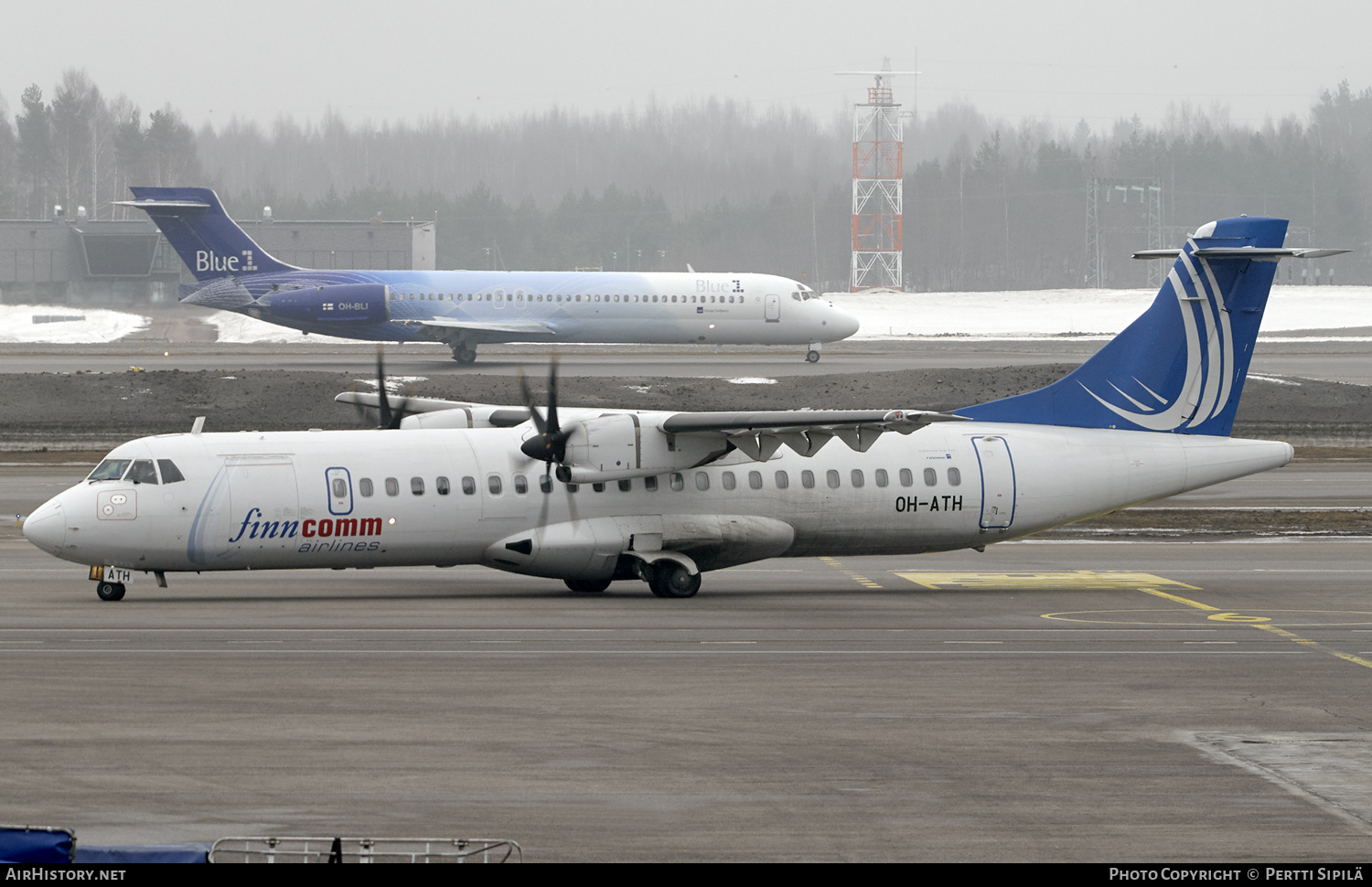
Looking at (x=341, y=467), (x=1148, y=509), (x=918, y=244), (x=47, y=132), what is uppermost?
(x=47, y=132)

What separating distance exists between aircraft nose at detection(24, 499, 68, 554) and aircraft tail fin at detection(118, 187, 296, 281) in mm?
39646

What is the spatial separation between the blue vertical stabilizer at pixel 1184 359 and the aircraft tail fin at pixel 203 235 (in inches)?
1650

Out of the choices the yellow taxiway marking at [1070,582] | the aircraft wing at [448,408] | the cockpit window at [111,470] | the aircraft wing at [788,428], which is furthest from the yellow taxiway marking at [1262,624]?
the cockpit window at [111,470]

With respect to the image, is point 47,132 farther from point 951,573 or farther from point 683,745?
point 683,745

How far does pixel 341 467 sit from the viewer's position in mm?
24359

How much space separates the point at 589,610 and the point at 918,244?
Answer: 149 metres

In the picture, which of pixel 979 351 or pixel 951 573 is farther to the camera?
pixel 979 351

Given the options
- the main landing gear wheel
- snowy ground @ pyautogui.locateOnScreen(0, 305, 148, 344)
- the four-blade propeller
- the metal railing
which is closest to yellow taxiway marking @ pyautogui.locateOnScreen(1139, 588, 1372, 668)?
the main landing gear wheel

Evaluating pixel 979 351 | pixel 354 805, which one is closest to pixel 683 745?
pixel 354 805

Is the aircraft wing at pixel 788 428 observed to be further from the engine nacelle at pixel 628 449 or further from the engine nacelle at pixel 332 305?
the engine nacelle at pixel 332 305

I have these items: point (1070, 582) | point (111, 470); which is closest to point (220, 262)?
point (111, 470)

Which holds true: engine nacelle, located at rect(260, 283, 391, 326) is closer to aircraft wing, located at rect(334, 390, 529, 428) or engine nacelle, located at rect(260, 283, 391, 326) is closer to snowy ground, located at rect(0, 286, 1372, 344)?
snowy ground, located at rect(0, 286, 1372, 344)

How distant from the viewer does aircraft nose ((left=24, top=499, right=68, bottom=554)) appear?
74.6ft

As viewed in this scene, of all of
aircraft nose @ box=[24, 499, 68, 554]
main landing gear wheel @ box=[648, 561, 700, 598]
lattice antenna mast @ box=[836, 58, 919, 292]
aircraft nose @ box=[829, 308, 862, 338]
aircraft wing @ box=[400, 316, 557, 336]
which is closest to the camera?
aircraft nose @ box=[24, 499, 68, 554]
